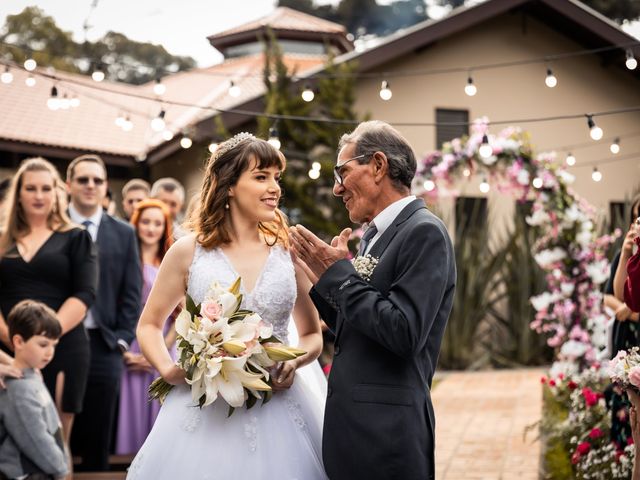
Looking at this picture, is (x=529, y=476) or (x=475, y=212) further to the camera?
(x=475, y=212)

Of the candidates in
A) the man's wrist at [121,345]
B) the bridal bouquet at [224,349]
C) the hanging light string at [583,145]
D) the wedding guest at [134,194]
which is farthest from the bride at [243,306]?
the hanging light string at [583,145]

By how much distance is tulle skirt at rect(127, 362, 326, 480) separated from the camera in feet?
12.3

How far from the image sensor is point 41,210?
643cm

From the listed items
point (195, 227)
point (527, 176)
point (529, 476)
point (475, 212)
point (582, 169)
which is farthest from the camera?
point (582, 169)

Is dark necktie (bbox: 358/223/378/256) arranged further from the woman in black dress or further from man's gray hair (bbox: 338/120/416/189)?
the woman in black dress

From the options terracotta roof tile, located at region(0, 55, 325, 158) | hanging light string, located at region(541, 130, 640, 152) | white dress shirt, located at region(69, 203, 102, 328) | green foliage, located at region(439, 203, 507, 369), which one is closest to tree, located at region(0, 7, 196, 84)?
terracotta roof tile, located at region(0, 55, 325, 158)

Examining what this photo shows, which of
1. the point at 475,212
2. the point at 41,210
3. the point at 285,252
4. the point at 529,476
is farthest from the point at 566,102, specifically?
the point at 285,252

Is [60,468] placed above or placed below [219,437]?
below

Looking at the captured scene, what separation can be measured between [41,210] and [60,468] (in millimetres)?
1693

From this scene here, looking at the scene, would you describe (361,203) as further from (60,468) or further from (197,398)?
(60,468)

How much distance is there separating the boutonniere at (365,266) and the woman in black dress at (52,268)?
3369mm

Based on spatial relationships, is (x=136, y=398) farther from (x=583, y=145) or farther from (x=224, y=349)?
(x=583, y=145)

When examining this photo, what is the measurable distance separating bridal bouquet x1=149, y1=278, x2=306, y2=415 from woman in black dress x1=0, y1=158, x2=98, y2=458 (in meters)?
2.88

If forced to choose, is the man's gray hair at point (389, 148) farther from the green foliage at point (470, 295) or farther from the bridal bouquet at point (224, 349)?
the green foliage at point (470, 295)
